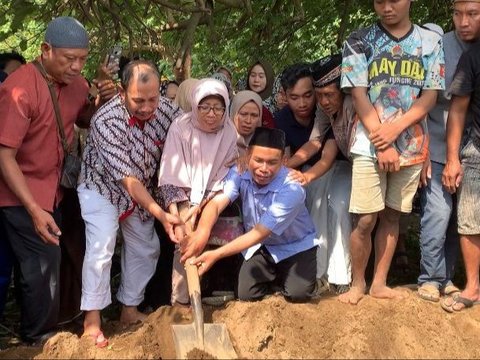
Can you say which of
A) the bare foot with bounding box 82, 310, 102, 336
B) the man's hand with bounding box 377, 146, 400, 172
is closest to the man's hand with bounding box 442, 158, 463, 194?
the man's hand with bounding box 377, 146, 400, 172

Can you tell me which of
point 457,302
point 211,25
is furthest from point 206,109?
point 211,25

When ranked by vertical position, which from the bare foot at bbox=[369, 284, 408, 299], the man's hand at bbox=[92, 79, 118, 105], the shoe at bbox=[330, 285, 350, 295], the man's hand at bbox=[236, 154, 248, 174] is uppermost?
the man's hand at bbox=[92, 79, 118, 105]

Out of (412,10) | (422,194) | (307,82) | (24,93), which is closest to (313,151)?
(307,82)

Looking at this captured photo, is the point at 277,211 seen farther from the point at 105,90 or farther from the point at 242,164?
the point at 105,90

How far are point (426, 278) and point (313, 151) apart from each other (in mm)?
1187

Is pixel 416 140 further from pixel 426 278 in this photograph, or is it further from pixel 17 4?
pixel 17 4

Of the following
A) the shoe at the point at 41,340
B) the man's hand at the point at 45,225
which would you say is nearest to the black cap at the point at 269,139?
the man's hand at the point at 45,225

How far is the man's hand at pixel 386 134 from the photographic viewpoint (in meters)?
4.63

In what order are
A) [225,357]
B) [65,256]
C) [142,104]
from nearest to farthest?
[225,357], [142,104], [65,256]

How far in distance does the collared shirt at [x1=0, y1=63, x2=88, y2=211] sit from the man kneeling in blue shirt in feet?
3.12

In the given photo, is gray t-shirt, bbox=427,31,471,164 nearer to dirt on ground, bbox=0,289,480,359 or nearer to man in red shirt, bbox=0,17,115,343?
dirt on ground, bbox=0,289,480,359

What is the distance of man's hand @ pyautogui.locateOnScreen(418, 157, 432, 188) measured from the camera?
193 inches

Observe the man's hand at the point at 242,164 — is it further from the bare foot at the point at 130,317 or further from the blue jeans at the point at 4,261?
the blue jeans at the point at 4,261

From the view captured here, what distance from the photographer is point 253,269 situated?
16.4 ft
